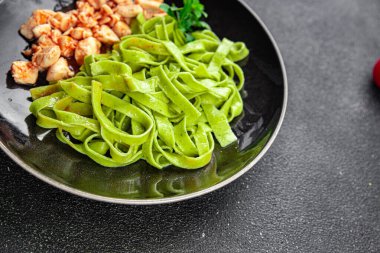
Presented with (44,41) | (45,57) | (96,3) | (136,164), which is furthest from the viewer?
(96,3)

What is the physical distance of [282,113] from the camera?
276cm

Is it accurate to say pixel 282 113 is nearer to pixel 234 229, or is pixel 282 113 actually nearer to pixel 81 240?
pixel 234 229

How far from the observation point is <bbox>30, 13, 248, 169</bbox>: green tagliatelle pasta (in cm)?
244

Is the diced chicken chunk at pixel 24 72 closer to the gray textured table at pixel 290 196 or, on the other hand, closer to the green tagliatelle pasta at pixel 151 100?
the green tagliatelle pasta at pixel 151 100

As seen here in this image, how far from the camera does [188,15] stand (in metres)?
3.05

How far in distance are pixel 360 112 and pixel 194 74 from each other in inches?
56.5

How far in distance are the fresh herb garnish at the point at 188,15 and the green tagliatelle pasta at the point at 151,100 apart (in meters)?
0.06

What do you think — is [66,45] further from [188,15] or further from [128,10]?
[188,15]

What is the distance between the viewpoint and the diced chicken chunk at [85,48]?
2756 mm

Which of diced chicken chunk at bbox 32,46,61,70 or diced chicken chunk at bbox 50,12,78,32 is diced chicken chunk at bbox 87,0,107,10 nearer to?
diced chicken chunk at bbox 50,12,78,32

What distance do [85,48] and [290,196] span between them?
1618mm

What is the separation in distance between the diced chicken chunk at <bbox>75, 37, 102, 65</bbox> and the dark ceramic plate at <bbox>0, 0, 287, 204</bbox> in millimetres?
338

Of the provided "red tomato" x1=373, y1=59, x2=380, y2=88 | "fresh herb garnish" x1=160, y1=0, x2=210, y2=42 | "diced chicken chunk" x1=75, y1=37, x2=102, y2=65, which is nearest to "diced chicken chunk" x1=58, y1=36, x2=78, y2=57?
"diced chicken chunk" x1=75, y1=37, x2=102, y2=65

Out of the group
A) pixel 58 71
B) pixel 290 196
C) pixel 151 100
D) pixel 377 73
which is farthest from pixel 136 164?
pixel 377 73
